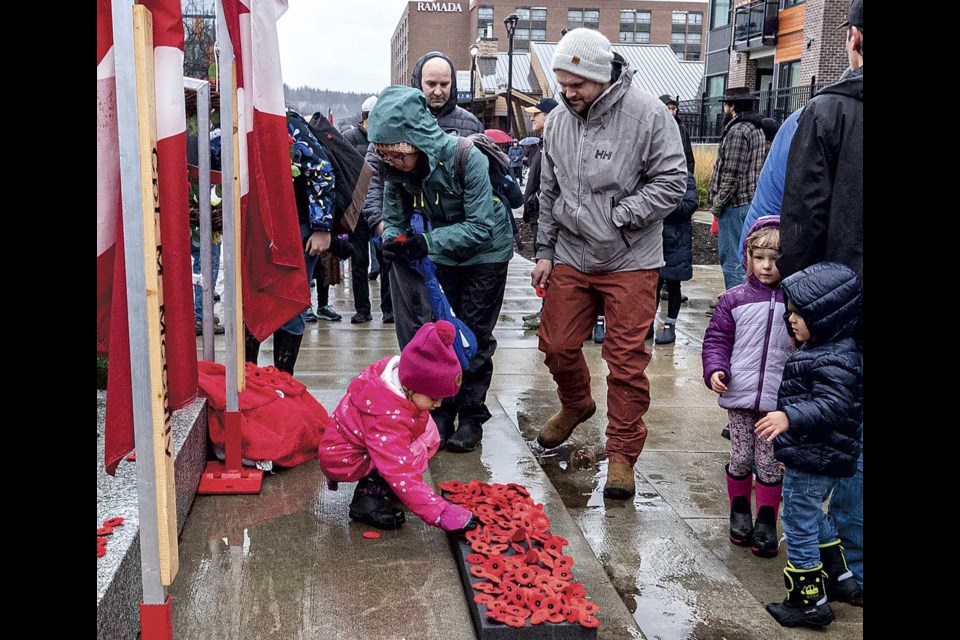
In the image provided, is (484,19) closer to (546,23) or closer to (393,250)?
(546,23)

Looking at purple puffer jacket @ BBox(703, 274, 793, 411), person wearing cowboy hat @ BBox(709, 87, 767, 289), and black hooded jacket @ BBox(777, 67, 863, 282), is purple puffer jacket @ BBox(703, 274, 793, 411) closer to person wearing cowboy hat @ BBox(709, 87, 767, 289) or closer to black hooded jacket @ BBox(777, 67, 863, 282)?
black hooded jacket @ BBox(777, 67, 863, 282)

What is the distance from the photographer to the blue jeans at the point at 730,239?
7891 mm

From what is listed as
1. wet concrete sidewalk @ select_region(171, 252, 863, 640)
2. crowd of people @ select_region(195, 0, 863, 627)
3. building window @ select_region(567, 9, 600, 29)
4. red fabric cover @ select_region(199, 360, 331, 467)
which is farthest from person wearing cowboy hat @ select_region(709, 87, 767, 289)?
building window @ select_region(567, 9, 600, 29)

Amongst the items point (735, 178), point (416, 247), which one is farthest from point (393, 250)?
point (735, 178)

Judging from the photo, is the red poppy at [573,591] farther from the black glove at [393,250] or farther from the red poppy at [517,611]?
the black glove at [393,250]

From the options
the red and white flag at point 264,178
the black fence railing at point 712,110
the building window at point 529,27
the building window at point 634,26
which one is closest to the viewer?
the red and white flag at point 264,178

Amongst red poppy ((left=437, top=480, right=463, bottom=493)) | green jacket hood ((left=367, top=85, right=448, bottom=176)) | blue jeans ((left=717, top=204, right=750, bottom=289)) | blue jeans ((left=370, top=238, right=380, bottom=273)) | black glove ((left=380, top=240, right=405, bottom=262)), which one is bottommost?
red poppy ((left=437, top=480, right=463, bottom=493))

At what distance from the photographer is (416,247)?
4574mm

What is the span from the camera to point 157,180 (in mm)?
2377

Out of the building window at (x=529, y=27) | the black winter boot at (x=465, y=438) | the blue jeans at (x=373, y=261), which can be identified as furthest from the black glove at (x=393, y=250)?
the building window at (x=529, y=27)

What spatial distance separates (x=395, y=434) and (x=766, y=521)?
5.14ft

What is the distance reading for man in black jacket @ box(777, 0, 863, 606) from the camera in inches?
131

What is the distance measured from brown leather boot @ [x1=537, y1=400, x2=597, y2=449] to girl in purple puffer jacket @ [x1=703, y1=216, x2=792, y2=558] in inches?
41.5
